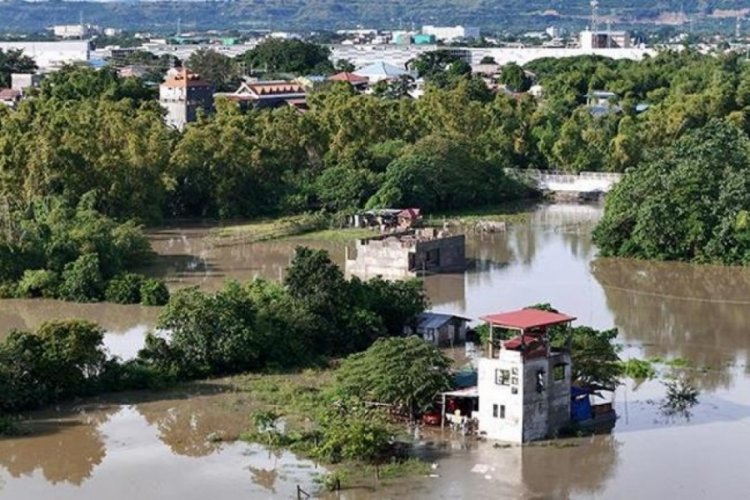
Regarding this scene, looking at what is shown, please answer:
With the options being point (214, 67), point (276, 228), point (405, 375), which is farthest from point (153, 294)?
point (214, 67)

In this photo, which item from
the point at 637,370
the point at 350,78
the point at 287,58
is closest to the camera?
the point at 637,370

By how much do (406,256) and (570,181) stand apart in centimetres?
1395

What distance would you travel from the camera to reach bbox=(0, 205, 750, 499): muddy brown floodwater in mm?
16922

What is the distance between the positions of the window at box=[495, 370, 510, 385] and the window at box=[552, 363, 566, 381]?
705mm

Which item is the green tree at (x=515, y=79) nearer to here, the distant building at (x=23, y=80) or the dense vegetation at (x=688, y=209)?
the distant building at (x=23, y=80)

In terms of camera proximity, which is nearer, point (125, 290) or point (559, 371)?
point (559, 371)

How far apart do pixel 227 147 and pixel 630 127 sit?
42.6 feet

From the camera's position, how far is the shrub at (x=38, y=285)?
27500 mm

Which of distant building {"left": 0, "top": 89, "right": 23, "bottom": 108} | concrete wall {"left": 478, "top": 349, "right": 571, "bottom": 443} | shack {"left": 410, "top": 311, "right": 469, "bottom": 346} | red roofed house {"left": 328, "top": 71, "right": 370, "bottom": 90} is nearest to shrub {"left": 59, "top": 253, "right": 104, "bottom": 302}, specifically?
shack {"left": 410, "top": 311, "right": 469, "bottom": 346}

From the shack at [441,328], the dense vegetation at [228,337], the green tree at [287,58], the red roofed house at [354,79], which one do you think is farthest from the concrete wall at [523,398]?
the green tree at [287,58]

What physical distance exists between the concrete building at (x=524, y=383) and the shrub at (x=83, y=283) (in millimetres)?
10828

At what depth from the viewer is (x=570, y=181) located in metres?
42.4

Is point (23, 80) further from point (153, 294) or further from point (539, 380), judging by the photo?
point (539, 380)

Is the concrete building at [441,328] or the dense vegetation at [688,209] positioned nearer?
the concrete building at [441,328]
